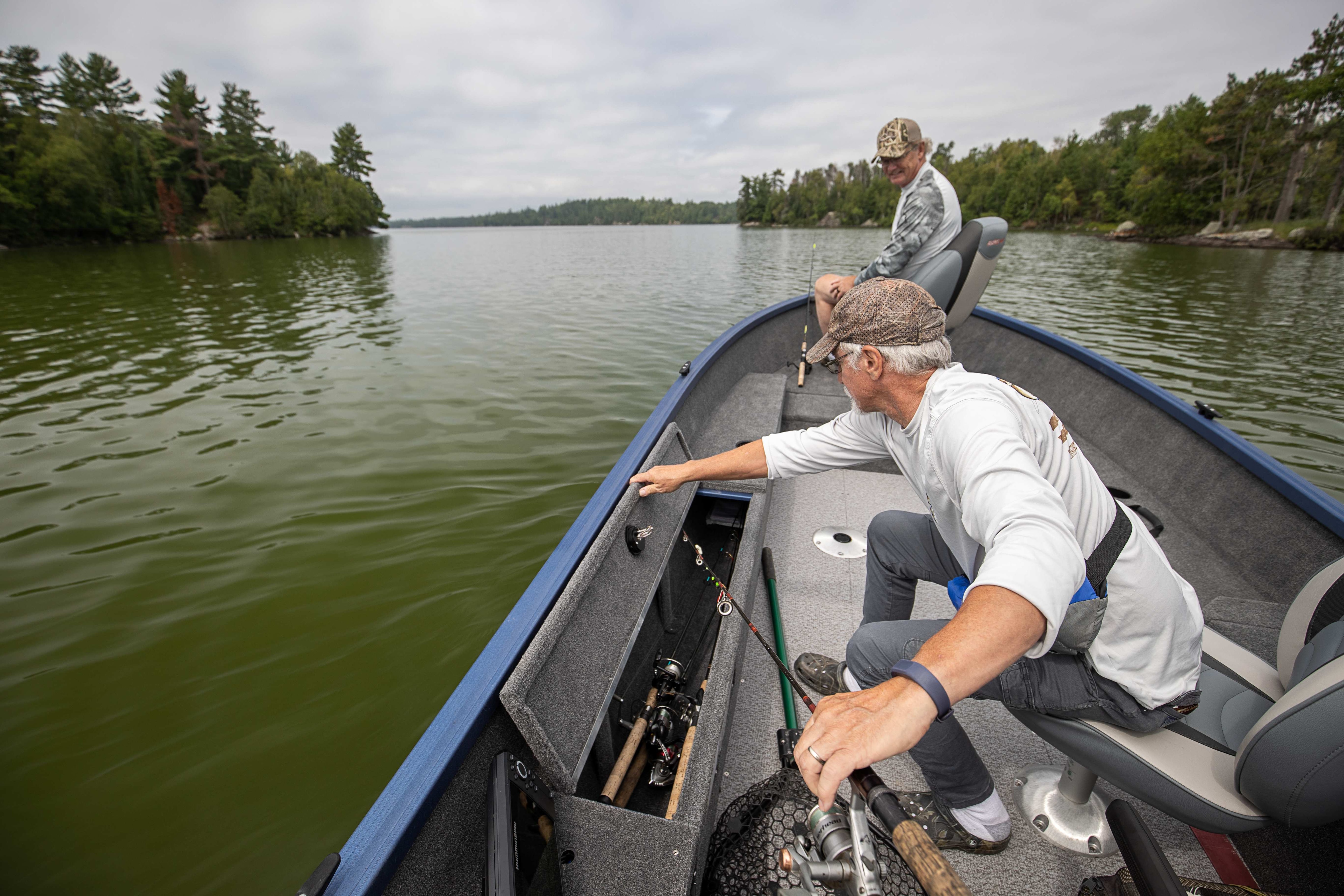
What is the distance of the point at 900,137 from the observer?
10.2ft

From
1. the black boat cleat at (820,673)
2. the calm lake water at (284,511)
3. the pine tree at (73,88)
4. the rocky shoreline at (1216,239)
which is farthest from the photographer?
the pine tree at (73,88)

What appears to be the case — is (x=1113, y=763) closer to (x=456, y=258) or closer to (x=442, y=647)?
(x=442, y=647)

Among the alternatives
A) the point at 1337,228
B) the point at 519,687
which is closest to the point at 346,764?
the point at 519,687

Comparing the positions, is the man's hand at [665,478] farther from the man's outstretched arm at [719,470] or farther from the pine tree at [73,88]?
the pine tree at [73,88]

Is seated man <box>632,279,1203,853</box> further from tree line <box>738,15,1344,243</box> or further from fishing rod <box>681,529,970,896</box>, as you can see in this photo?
tree line <box>738,15,1344,243</box>

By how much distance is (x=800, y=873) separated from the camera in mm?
1006

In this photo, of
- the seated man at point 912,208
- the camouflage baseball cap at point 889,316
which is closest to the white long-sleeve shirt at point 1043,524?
the camouflage baseball cap at point 889,316

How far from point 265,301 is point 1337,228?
145 feet

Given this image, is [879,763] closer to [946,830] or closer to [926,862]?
[946,830]

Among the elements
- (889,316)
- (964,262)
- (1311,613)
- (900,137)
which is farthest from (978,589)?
(964,262)

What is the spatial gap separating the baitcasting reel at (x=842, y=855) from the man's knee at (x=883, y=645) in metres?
0.47

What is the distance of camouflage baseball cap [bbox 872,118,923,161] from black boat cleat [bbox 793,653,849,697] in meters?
2.86

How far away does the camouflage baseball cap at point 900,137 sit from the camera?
311cm

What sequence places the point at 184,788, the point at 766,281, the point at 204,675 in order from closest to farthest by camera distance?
the point at 184,788 < the point at 204,675 < the point at 766,281
